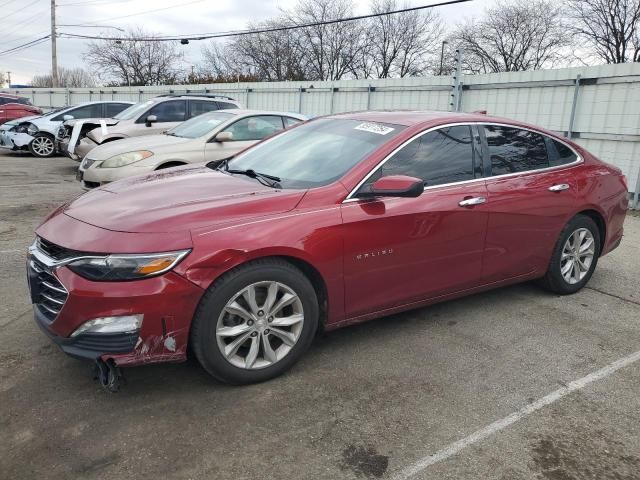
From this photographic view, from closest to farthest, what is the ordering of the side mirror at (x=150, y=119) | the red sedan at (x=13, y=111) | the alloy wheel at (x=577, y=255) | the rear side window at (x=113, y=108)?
the alloy wheel at (x=577, y=255)
the side mirror at (x=150, y=119)
the rear side window at (x=113, y=108)
the red sedan at (x=13, y=111)

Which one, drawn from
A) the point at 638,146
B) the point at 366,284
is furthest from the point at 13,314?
the point at 638,146

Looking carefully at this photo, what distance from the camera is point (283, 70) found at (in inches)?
2015

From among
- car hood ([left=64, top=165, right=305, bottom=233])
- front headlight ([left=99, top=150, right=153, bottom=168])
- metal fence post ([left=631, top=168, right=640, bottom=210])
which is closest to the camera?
car hood ([left=64, top=165, right=305, bottom=233])

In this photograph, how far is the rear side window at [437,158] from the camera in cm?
360

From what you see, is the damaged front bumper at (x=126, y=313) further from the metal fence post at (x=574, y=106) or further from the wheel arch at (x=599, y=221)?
the metal fence post at (x=574, y=106)

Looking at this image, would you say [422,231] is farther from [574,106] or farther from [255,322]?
[574,106]

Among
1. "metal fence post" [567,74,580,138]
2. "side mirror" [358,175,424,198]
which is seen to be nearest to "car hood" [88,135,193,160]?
"side mirror" [358,175,424,198]

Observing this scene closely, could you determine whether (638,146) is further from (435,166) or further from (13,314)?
(13,314)

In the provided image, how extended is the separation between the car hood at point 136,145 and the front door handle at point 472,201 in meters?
4.80

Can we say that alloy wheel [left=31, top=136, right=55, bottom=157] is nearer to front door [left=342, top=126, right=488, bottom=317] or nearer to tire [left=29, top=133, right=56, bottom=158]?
tire [left=29, top=133, right=56, bottom=158]

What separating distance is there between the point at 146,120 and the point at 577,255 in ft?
26.9

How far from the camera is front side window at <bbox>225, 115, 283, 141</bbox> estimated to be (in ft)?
26.5

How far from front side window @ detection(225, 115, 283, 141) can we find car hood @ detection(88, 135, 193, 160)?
76 cm

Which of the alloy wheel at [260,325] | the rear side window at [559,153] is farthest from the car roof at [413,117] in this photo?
the alloy wheel at [260,325]
